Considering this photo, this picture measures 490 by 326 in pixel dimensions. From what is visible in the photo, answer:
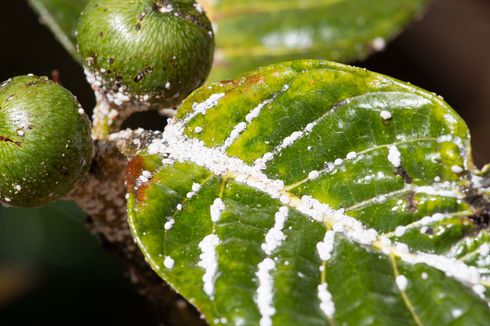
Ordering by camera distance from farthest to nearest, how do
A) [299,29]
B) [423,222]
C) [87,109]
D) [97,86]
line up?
[87,109] < [299,29] < [97,86] < [423,222]

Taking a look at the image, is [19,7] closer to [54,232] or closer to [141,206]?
[54,232]

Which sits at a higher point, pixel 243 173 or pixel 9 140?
pixel 9 140

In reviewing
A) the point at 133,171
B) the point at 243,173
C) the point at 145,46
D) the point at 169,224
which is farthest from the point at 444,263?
the point at 145,46

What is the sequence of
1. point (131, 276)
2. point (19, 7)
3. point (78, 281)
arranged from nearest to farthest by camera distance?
1. point (131, 276)
2. point (78, 281)
3. point (19, 7)

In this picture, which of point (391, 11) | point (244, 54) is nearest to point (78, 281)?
point (244, 54)

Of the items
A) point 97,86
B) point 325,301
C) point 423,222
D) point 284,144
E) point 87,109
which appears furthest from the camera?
point 87,109

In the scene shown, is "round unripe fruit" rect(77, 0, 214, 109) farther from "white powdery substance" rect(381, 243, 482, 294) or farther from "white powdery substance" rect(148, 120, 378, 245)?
"white powdery substance" rect(381, 243, 482, 294)

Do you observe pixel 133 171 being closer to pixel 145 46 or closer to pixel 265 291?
pixel 145 46
